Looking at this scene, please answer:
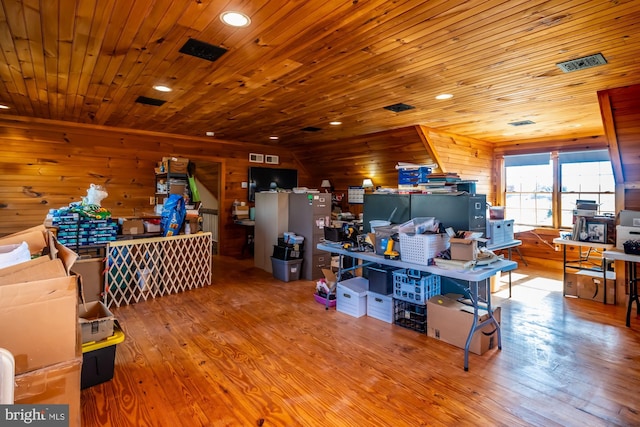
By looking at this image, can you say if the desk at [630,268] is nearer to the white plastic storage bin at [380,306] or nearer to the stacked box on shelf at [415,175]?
the stacked box on shelf at [415,175]

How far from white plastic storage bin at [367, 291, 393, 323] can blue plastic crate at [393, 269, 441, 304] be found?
121mm

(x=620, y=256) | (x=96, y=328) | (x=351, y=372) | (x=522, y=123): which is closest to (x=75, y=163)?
(x=96, y=328)

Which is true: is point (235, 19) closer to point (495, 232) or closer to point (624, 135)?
point (495, 232)

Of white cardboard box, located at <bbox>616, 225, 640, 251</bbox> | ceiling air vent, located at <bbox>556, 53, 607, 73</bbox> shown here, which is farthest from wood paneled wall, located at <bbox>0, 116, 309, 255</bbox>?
white cardboard box, located at <bbox>616, 225, 640, 251</bbox>

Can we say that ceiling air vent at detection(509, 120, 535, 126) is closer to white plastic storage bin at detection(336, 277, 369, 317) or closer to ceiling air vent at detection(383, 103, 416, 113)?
ceiling air vent at detection(383, 103, 416, 113)

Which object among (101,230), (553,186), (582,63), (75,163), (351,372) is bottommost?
(351,372)

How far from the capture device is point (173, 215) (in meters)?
4.31

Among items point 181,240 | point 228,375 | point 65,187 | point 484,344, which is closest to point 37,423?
point 228,375

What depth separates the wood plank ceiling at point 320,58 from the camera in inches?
78.9

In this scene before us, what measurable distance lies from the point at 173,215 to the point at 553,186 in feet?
21.5

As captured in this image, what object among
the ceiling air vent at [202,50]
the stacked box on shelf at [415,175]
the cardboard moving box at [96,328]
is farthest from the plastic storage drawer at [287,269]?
the ceiling air vent at [202,50]

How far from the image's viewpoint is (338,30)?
2.22 meters

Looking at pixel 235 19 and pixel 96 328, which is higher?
pixel 235 19

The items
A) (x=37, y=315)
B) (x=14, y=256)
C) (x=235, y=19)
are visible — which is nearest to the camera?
(x=37, y=315)
